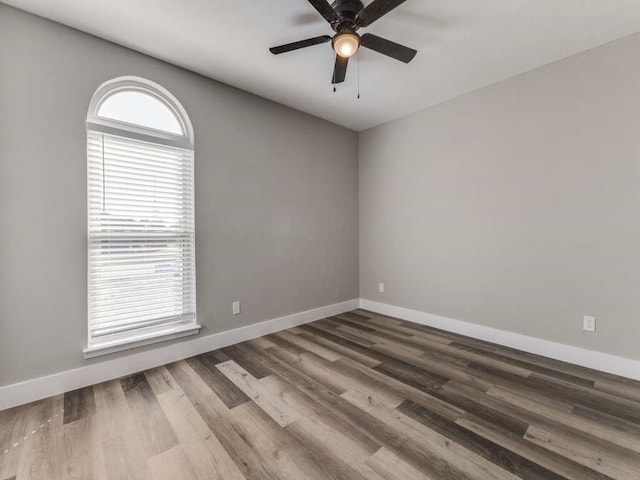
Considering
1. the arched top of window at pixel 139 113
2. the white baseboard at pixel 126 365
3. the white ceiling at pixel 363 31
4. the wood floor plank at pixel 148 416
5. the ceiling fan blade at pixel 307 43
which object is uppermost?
the white ceiling at pixel 363 31

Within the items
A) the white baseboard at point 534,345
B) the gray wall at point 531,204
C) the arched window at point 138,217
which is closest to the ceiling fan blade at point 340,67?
the arched window at point 138,217

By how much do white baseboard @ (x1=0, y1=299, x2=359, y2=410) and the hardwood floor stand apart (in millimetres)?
73

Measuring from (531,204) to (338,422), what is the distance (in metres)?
2.57

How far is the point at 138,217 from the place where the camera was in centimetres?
239

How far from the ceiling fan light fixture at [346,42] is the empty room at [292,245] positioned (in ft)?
0.03

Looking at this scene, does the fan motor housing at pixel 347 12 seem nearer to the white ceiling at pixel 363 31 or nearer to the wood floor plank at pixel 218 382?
the white ceiling at pixel 363 31

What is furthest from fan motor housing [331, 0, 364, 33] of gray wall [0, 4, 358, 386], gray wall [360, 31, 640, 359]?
gray wall [360, 31, 640, 359]

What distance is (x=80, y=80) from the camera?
212cm

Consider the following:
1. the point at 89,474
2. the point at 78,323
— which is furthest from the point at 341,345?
the point at 78,323

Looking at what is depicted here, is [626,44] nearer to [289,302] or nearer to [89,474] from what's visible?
[289,302]

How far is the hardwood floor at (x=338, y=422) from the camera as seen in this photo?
54.4 inches

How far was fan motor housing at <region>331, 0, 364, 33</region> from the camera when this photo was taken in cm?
169

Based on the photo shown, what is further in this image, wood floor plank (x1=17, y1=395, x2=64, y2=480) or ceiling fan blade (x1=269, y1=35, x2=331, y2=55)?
ceiling fan blade (x1=269, y1=35, x2=331, y2=55)

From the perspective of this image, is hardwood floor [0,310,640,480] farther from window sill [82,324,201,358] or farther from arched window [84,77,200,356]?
arched window [84,77,200,356]
